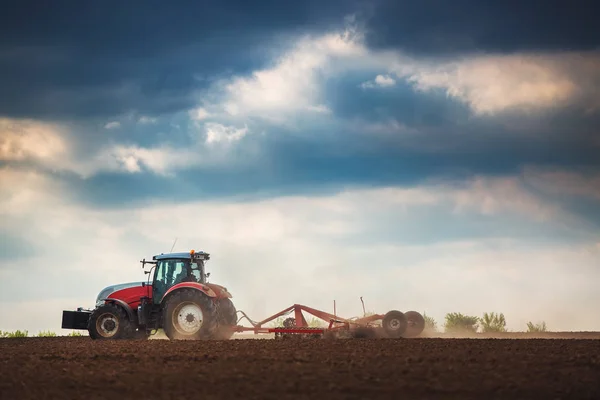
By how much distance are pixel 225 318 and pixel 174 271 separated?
2.53 m

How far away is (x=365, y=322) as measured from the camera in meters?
27.9

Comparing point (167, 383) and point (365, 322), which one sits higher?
point (365, 322)

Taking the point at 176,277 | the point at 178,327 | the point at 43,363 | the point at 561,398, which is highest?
the point at 176,277

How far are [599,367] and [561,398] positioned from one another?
400cm

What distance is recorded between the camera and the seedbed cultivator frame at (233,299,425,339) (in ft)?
88.8

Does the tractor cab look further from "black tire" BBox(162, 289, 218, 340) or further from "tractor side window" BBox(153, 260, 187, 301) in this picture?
"black tire" BBox(162, 289, 218, 340)

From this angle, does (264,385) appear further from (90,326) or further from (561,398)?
(90,326)

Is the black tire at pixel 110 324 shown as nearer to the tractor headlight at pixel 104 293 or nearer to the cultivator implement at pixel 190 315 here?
the cultivator implement at pixel 190 315

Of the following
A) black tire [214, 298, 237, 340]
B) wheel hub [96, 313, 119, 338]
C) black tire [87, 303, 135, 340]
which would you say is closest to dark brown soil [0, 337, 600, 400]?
black tire [214, 298, 237, 340]

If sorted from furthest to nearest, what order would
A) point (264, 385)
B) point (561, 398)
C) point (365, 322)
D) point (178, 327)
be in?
1. point (365, 322)
2. point (178, 327)
3. point (264, 385)
4. point (561, 398)

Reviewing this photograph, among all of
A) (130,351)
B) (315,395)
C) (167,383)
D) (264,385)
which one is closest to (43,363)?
(130,351)

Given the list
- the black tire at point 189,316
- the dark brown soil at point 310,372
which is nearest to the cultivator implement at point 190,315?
the black tire at point 189,316

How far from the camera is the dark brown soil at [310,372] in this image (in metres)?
13.3

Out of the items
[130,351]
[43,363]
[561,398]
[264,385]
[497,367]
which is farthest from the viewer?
[130,351]
